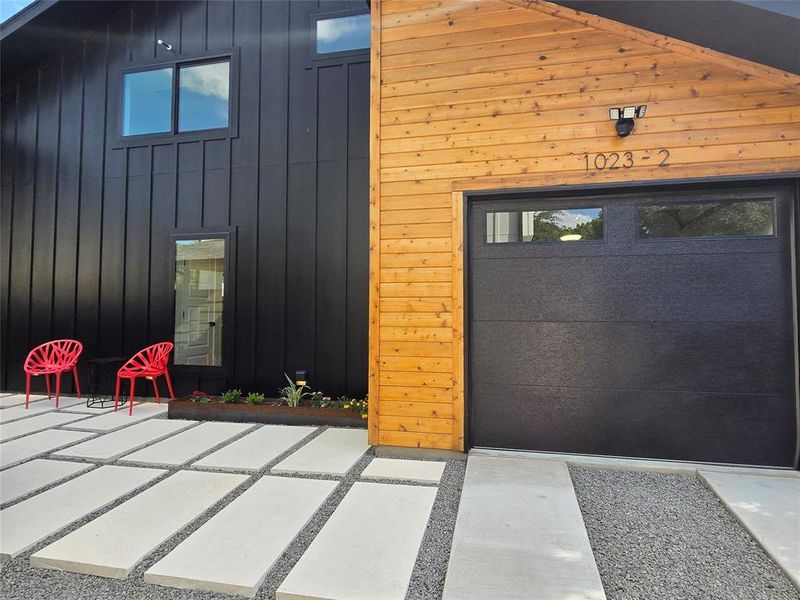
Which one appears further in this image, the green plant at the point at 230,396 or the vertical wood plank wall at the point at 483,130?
the green plant at the point at 230,396

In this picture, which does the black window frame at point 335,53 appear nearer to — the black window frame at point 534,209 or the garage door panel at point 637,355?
the black window frame at point 534,209

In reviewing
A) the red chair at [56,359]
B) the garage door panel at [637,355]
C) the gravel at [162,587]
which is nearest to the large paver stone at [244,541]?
the gravel at [162,587]

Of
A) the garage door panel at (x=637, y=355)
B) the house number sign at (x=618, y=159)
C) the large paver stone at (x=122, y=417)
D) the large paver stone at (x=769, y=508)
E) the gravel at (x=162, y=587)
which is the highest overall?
the house number sign at (x=618, y=159)

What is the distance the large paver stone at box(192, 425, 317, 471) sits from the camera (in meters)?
3.08

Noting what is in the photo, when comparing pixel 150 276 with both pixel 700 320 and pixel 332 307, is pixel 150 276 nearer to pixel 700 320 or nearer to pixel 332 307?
pixel 332 307

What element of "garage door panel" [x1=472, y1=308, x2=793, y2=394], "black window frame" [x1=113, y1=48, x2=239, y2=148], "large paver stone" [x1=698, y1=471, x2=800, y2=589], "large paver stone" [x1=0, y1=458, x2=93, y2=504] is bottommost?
"large paver stone" [x1=0, y1=458, x2=93, y2=504]

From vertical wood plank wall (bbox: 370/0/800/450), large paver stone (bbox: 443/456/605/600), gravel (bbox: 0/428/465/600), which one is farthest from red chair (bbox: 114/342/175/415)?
large paver stone (bbox: 443/456/605/600)

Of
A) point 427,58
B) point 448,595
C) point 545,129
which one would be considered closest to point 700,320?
point 545,129

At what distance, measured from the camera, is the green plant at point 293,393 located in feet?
14.3

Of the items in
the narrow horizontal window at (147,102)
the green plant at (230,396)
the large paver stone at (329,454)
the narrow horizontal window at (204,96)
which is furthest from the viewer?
the narrow horizontal window at (147,102)

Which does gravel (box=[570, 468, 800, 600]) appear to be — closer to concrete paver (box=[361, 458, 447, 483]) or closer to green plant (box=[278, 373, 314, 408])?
concrete paver (box=[361, 458, 447, 483])

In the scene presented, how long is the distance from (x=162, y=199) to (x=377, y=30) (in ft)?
11.6

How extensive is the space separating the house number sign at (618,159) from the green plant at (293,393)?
134 inches

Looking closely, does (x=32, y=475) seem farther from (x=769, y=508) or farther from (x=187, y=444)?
(x=769, y=508)
